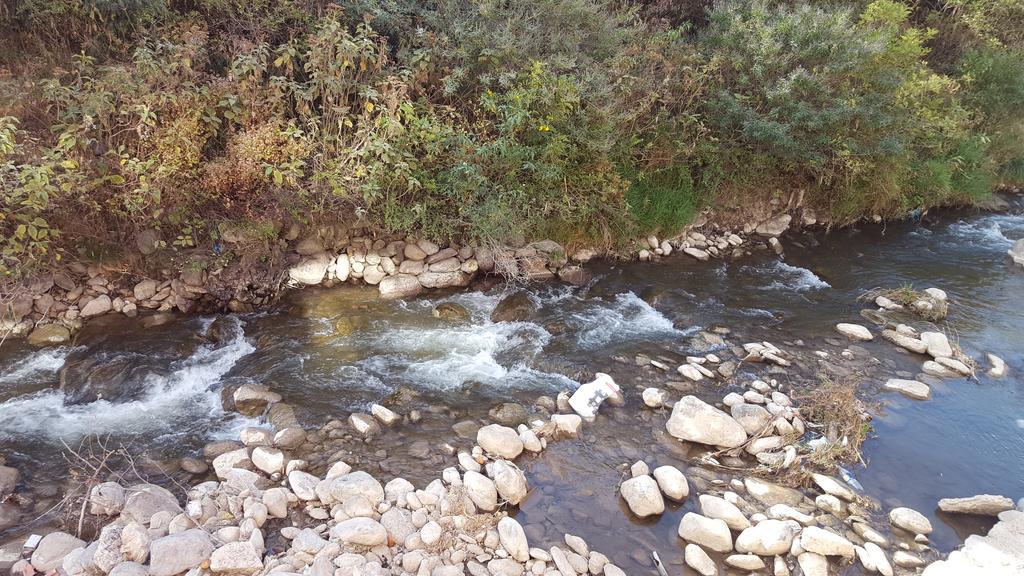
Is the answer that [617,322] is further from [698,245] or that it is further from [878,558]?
[878,558]

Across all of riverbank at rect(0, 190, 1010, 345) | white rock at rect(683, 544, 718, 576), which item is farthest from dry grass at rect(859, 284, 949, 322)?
white rock at rect(683, 544, 718, 576)

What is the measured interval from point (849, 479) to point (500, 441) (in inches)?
125

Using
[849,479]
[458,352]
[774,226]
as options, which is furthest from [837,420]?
[774,226]

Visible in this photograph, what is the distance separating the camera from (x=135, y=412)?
17.3 feet

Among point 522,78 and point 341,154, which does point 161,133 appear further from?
point 522,78

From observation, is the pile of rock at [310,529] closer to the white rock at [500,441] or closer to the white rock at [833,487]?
the white rock at [500,441]

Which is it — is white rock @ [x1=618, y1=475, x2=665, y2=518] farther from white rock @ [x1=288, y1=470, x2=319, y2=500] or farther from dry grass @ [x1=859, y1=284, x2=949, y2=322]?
dry grass @ [x1=859, y1=284, x2=949, y2=322]

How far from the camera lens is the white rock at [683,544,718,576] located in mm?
3856

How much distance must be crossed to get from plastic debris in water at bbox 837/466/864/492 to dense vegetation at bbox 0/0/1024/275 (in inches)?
184

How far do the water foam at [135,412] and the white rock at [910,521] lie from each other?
5962 millimetres

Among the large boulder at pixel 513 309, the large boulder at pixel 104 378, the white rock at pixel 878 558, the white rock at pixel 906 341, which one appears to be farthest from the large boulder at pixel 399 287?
the white rock at pixel 906 341

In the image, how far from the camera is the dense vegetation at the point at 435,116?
6.00m

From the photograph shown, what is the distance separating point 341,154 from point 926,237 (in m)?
11.9

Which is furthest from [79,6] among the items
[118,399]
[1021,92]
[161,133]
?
[1021,92]
